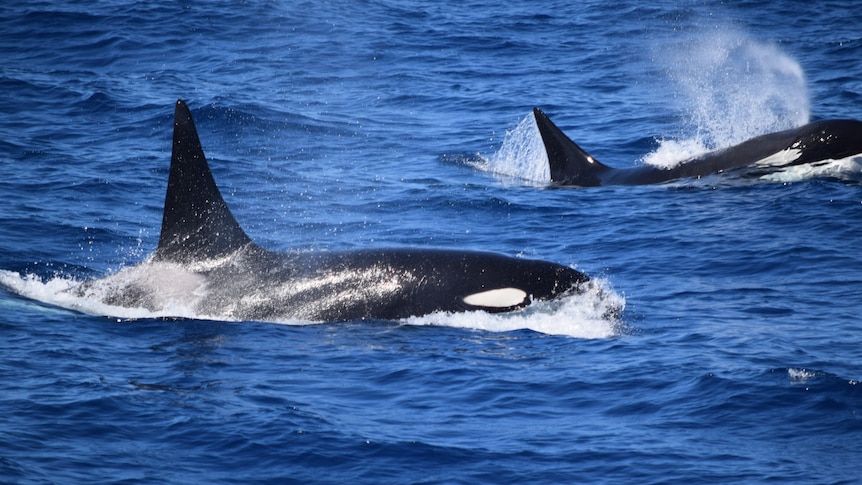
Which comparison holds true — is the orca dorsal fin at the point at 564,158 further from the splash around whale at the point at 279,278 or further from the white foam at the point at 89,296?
the white foam at the point at 89,296

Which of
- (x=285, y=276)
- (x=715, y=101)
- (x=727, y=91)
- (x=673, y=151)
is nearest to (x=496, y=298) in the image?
(x=285, y=276)

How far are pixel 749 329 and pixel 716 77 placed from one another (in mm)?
18934

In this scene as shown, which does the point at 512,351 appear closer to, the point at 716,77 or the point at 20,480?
the point at 20,480

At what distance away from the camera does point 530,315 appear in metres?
12.9

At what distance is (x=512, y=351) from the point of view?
12.1m

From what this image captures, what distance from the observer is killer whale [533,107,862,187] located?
20031mm

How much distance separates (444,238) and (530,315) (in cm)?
448

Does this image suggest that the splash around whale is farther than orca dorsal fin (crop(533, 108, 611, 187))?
No

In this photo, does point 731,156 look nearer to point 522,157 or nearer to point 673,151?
point 673,151

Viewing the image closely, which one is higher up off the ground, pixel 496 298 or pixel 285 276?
pixel 285 276

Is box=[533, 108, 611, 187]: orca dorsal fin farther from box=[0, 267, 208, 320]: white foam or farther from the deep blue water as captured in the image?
box=[0, 267, 208, 320]: white foam

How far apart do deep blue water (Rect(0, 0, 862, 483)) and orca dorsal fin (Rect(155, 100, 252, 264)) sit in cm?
99

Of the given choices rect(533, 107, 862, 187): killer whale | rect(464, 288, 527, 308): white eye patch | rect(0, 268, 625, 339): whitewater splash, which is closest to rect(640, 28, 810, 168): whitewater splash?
rect(533, 107, 862, 187): killer whale

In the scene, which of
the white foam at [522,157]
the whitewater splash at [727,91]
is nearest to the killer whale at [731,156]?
the whitewater splash at [727,91]
